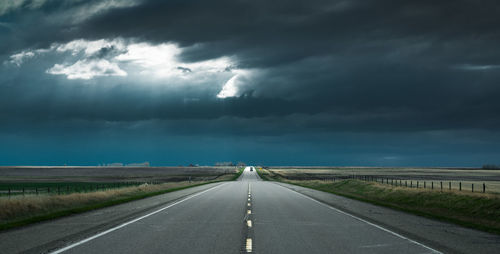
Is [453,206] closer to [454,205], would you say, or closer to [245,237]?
[454,205]

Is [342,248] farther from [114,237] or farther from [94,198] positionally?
[94,198]

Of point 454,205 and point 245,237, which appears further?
point 454,205

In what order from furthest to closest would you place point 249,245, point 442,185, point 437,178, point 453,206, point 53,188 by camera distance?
point 437,178
point 53,188
point 442,185
point 453,206
point 249,245

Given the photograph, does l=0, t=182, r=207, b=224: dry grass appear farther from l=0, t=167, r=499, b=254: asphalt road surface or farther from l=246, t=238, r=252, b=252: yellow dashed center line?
l=246, t=238, r=252, b=252: yellow dashed center line

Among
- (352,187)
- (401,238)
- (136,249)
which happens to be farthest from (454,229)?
(352,187)

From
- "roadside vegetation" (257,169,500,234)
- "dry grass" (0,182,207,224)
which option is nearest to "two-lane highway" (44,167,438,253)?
"roadside vegetation" (257,169,500,234)

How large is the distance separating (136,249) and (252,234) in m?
3.76

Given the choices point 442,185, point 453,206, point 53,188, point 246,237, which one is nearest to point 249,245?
point 246,237

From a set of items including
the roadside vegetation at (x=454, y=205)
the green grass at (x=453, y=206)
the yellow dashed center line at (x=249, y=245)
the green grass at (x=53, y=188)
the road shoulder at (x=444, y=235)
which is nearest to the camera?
the yellow dashed center line at (x=249, y=245)

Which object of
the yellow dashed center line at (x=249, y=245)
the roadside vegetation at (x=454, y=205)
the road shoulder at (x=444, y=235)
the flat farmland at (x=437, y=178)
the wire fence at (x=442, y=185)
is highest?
the yellow dashed center line at (x=249, y=245)

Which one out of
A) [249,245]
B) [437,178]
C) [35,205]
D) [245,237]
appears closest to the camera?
[249,245]

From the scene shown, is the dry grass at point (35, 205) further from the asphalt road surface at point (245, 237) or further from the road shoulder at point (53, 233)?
the asphalt road surface at point (245, 237)

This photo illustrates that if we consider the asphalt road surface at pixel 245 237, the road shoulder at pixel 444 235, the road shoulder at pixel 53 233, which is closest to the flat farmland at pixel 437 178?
the road shoulder at pixel 444 235

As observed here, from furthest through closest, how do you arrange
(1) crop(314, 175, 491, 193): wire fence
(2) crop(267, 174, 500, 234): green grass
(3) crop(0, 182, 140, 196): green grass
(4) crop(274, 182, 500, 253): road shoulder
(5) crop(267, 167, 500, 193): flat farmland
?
(5) crop(267, 167, 500, 193): flat farmland → (3) crop(0, 182, 140, 196): green grass → (1) crop(314, 175, 491, 193): wire fence → (2) crop(267, 174, 500, 234): green grass → (4) crop(274, 182, 500, 253): road shoulder
